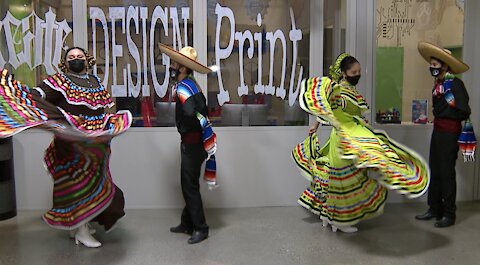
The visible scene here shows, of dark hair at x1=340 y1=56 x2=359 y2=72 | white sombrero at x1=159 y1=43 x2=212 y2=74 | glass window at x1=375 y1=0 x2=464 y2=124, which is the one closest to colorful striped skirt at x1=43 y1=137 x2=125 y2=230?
white sombrero at x1=159 y1=43 x2=212 y2=74

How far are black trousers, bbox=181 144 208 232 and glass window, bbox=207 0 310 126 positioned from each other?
47.1 inches

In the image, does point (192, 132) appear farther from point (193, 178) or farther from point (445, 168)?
point (445, 168)

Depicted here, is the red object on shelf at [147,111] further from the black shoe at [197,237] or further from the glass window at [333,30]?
the glass window at [333,30]

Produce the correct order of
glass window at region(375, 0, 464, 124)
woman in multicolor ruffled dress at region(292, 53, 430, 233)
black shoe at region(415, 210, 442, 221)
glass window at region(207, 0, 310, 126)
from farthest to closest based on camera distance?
1. glass window at region(375, 0, 464, 124)
2. glass window at region(207, 0, 310, 126)
3. black shoe at region(415, 210, 442, 221)
4. woman in multicolor ruffled dress at region(292, 53, 430, 233)

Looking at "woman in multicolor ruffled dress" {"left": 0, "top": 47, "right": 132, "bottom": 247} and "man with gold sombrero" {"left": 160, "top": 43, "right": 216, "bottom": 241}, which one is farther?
"man with gold sombrero" {"left": 160, "top": 43, "right": 216, "bottom": 241}

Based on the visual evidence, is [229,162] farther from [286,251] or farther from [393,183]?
[393,183]

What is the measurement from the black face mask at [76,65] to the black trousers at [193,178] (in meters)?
1.01

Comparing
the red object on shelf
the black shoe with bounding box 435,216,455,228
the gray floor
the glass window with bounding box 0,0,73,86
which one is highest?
the glass window with bounding box 0,0,73,86

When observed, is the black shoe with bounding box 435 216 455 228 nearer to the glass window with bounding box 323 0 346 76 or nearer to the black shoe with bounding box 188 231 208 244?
the glass window with bounding box 323 0 346 76

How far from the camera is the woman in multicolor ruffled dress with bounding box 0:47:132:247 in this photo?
11.9ft

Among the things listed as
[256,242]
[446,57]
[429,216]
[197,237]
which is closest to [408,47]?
[446,57]

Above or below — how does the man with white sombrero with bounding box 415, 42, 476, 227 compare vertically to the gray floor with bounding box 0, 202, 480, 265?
above

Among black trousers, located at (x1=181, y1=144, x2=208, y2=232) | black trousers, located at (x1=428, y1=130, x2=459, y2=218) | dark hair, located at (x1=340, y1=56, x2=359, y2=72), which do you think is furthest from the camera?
black trousers, located at (x1=428, y1=130, x2=459, y2=218)

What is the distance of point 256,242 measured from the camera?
402cm
